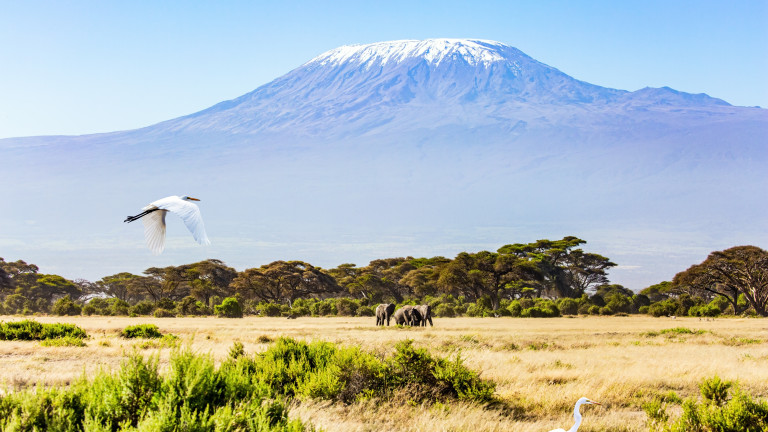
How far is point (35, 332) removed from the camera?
25.3m

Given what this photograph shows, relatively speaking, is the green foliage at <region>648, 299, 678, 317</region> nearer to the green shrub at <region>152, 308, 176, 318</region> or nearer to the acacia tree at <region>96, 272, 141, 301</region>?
the green shrub at <region>152, 308, 176, 318</region>

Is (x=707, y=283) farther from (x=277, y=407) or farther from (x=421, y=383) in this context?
(x=277, y=407)

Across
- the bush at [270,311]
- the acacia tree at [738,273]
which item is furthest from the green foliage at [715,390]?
the bush at [270,311]

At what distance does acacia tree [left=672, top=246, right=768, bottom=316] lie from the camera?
5641 centimetres

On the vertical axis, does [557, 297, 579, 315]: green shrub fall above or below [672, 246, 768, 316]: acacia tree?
below

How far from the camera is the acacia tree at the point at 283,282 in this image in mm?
71875

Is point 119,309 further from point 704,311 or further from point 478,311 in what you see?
point 704,311

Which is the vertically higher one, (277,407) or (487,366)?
(277,407)

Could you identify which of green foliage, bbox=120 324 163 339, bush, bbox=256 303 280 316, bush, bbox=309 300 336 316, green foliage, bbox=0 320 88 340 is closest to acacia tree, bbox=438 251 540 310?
bush, bbox=309 300 336 316

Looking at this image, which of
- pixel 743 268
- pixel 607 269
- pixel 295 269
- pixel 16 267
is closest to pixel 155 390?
pixel 743 268

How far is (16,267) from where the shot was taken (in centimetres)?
8225

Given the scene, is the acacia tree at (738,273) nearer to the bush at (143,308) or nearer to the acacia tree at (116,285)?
the bush at (143,308)

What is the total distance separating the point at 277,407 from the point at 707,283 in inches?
2422

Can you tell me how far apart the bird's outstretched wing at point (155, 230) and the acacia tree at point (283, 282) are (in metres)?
58.9
